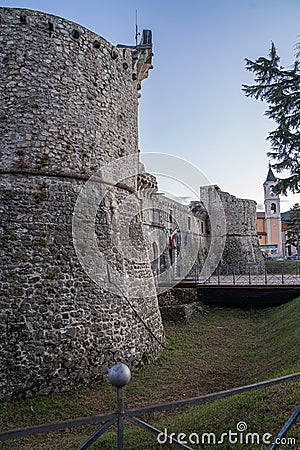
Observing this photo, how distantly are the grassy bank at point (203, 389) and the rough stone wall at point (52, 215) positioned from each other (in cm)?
48

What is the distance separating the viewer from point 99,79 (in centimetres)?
791

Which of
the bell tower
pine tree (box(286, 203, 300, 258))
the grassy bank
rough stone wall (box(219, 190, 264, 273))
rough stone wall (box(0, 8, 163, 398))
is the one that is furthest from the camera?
the bell tower

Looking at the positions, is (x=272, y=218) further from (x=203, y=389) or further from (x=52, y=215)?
(x=52, y=215)

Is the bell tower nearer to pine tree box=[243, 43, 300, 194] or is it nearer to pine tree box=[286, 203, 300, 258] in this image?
pine tree box=[286, 203, 300, 258]

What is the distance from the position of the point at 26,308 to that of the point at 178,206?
42.9ft

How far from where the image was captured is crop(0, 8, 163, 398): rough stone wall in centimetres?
618

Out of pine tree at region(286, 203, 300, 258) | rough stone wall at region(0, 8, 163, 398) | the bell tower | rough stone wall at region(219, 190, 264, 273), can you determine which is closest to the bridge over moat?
rough stone wall at region(0, 8, 163, 398)

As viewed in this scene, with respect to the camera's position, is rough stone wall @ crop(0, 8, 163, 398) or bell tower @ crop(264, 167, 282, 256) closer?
rough stone wall @ crop(0, 8, 163, 398)

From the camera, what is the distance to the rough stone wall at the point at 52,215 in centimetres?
618

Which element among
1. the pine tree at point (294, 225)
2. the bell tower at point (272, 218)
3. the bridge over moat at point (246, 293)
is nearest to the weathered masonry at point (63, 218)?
the bridge over moat at point (246, 293)

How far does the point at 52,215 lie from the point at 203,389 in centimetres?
400

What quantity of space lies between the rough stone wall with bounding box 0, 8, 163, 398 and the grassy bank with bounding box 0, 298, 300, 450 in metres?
0.48

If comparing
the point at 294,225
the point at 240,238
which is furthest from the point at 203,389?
Answer: the point at 294,225

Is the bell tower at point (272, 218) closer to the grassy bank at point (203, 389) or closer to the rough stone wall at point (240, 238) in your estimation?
the rough stone wall at point (240, 238)
